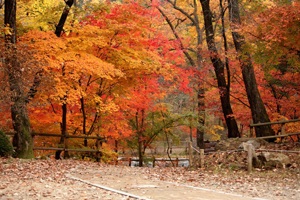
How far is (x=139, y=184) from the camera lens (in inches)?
391

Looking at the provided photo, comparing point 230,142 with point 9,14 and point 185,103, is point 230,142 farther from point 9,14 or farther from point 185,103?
point 185,103

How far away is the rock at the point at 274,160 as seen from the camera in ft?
42.4

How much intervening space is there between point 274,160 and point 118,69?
7.14m

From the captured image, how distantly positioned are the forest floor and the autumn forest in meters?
2.55

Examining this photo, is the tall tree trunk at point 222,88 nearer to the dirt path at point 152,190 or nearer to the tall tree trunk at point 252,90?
the tall tree trunk at point 252,90

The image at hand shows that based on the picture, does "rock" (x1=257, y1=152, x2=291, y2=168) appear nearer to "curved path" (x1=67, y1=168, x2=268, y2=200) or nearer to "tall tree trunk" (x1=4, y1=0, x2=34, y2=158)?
"curved path" (x1=67, y1=168, x2=268, y2=200)

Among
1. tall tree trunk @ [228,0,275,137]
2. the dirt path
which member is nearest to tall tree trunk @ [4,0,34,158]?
the dirt path

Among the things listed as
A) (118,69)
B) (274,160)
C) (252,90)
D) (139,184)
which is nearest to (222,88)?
(252,90)

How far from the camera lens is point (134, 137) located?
79.7 feet

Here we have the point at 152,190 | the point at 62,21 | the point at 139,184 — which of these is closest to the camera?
the point at 152,190

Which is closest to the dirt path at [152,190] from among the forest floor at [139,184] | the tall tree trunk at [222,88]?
the forest floor at [139,184]

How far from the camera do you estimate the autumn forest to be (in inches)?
514

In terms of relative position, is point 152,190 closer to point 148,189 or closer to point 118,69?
point 148,189

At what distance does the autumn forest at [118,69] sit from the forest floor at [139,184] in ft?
8.37
